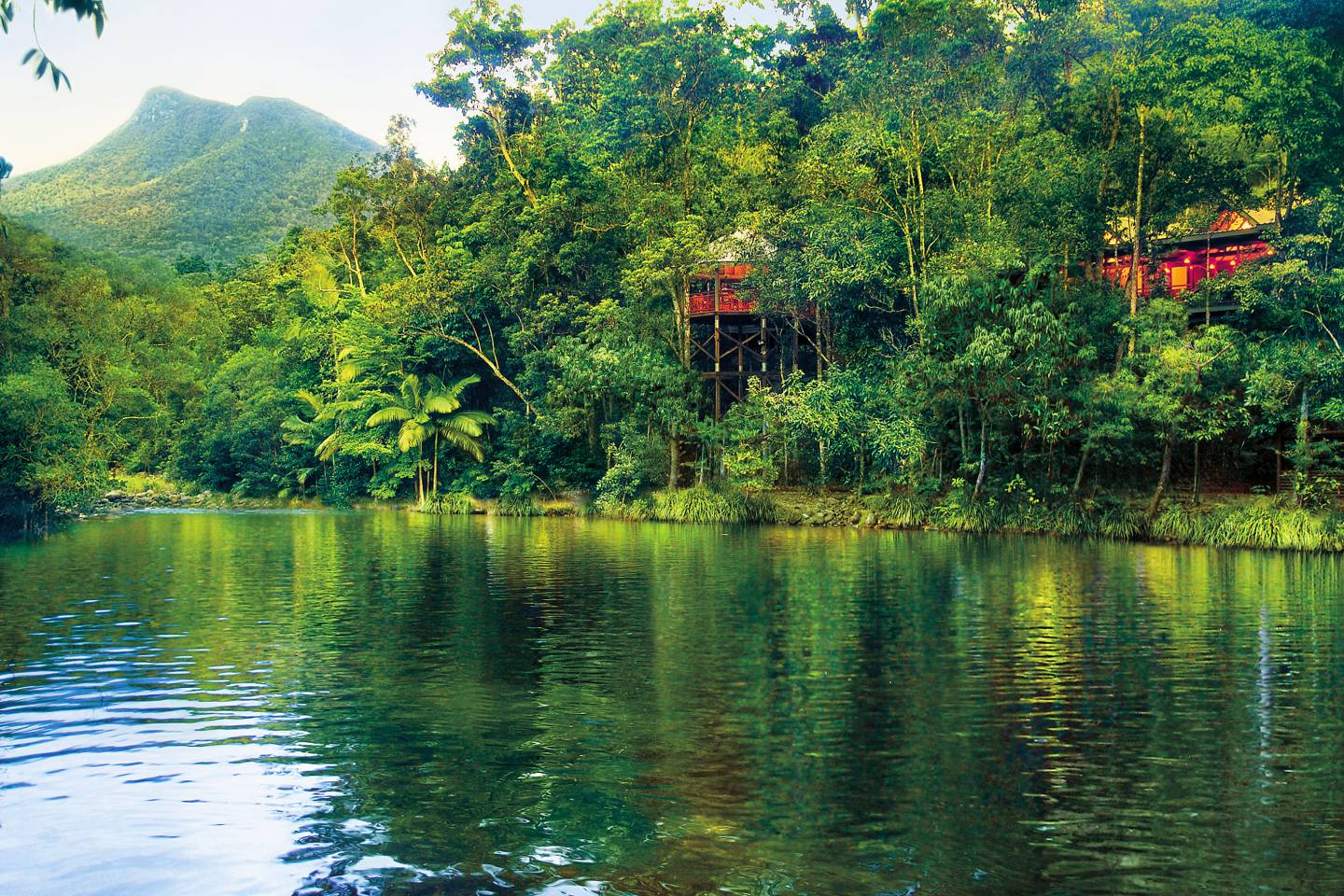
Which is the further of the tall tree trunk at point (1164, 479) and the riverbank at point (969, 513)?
the tall tree trunk at point (1164, 479)

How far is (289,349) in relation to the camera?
1885 inches

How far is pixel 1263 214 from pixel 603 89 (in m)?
26.4

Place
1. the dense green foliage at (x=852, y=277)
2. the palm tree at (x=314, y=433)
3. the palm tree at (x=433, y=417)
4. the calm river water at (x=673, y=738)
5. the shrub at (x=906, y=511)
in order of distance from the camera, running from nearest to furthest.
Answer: the calm river water at (x=673, y=738)
the dense green foliage at (x=852, y=277)
the shrub at (x=906, y=511)
the palm tree at (x=433, y=417)
the palm tree at (x=314, y=433)

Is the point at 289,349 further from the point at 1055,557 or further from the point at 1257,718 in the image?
the point at 1257,718

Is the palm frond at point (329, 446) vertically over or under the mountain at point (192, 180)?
under

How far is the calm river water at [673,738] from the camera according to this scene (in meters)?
6.36

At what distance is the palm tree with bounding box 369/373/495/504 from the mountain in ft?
161

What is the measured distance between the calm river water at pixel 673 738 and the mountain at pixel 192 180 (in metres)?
73.9

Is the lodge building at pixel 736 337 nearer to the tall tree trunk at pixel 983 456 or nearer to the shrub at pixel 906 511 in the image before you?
the shrub at pixel 906 511

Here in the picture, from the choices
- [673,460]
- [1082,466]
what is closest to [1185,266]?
[1082,466]

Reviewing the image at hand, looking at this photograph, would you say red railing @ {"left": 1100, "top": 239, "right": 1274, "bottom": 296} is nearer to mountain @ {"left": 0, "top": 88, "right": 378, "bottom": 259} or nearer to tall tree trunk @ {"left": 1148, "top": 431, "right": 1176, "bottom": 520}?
tall tree trunk @ {"left": 1148, "top": 431, "right": 1176, "bottom": 520}

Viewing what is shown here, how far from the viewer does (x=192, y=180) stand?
332ft

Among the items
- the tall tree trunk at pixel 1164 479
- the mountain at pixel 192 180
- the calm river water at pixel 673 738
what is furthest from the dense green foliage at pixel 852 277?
the mountain at pixel 192 180

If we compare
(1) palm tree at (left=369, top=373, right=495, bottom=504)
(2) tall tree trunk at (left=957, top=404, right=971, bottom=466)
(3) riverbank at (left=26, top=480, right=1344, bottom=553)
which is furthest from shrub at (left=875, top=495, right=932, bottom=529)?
(1) palm tree at (left=369, top=373, right=495, bottom=504)
